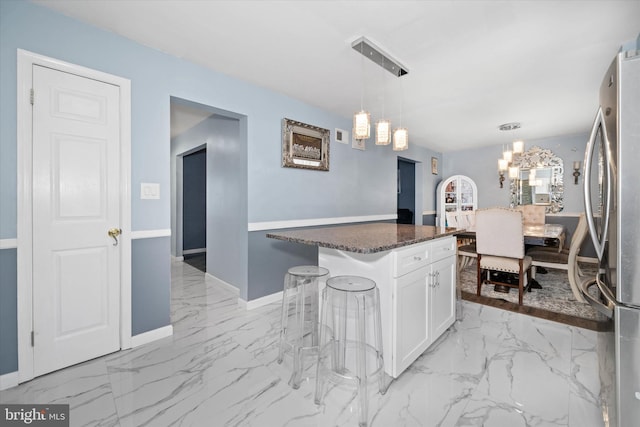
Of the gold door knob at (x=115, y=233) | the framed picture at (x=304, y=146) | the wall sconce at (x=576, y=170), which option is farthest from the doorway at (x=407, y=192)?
the gold door knob at (x=115, y=233)

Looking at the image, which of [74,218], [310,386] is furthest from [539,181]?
[74,218]

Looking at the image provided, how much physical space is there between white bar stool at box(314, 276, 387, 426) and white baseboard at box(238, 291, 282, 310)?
1307 mm

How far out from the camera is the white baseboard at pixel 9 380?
1.63m

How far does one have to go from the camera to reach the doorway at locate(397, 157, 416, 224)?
6.48 meters

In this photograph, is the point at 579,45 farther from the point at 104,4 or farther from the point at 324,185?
the point at 104,4

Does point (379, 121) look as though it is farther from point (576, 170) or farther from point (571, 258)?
point (576, 170)

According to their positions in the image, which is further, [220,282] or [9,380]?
[220,282]

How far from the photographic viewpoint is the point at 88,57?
1.92m

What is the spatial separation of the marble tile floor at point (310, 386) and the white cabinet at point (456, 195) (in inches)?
177

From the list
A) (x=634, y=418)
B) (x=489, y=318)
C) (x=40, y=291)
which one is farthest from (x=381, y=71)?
(x=40, y=291)

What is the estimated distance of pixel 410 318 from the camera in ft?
5.80

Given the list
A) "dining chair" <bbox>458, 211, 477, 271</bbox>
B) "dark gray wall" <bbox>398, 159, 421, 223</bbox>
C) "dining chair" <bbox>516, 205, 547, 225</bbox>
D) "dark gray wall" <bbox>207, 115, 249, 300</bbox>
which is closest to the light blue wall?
"dark gray wall" <bbox>398, 159, 421, 223</bbox>

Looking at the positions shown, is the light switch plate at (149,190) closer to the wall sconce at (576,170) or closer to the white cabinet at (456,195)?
the white cabinet at (456,195)

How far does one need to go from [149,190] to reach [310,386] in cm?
191
